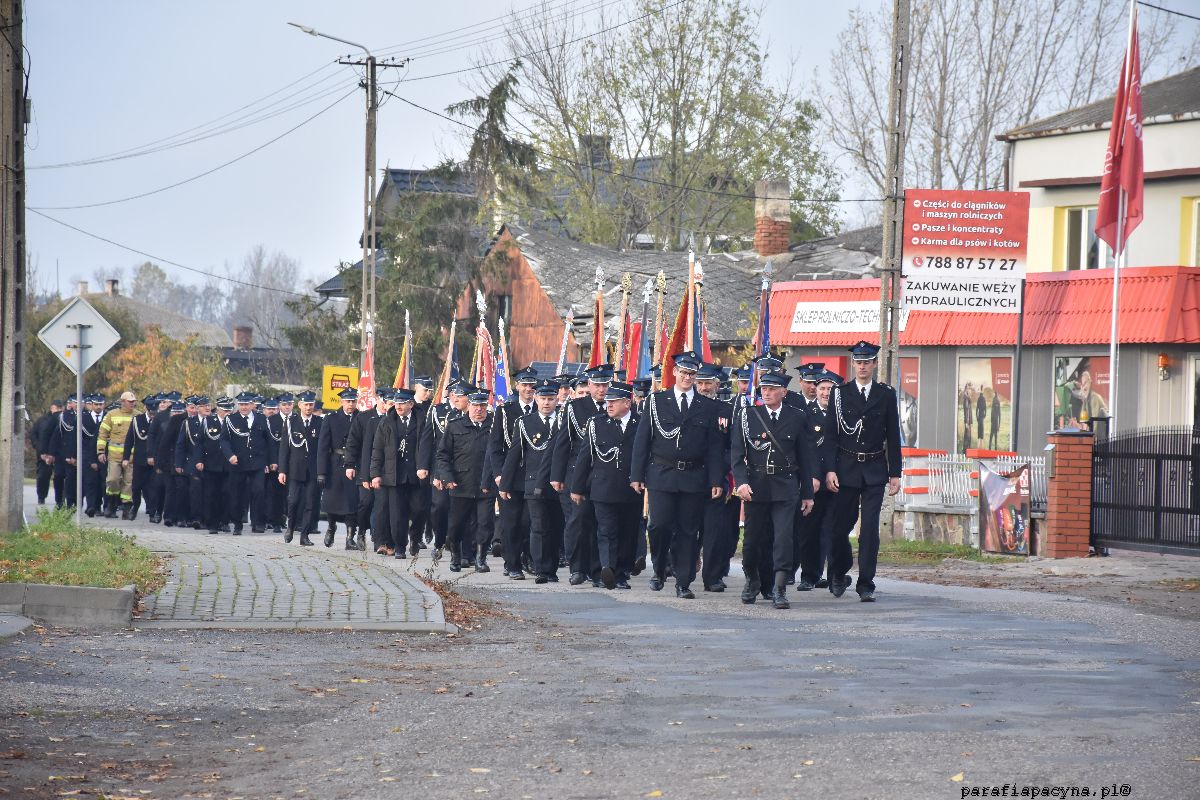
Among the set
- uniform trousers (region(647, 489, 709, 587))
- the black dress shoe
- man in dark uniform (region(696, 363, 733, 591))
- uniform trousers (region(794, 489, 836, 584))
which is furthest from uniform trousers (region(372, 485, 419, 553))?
uniform trousers (region(794, 489, 836, 584))

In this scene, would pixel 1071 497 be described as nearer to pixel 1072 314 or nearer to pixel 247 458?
pixel 1072 314

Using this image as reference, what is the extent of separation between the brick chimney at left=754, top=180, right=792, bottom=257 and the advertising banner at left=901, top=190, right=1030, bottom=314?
2044cm

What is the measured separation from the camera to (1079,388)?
29.5 meters

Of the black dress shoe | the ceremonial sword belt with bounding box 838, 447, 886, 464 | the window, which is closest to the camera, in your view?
the ceremonial sword belt with bounding box 838, 447, 886, 464

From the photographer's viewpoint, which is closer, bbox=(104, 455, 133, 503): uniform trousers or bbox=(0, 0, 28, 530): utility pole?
bbox=(0, 0, 28, 530): utility pole

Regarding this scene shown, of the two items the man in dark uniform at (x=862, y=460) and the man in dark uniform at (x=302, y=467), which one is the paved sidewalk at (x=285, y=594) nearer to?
the man in dark uniform at (x=862, y=460)

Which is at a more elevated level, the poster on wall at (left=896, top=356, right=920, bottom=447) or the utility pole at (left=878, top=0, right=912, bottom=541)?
the utility pole at (left=878, top=0, right=912, bottom=541)

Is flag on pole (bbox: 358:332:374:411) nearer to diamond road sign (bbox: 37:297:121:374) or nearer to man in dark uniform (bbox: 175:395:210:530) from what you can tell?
man in dark uniform (bbox: 175:395:210:530)

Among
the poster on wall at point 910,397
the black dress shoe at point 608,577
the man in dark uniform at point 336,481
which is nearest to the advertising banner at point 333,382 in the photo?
Answer: the poster on wall at point 910,397

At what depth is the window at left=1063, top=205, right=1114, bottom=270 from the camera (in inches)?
1240

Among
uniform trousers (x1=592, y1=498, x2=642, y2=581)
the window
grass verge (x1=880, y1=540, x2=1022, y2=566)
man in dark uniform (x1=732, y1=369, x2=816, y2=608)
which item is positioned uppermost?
the window

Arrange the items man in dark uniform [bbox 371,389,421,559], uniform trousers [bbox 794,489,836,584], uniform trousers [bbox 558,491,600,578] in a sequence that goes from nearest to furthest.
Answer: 1. uniform trousers [bbox 794,489,836,584]
2. uniform trousers [bbox 558,491,600,578]
3. man in dark uniform [bbox 371,389,421,559]

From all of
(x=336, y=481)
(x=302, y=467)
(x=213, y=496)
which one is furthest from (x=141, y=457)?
(x=336, y=481)

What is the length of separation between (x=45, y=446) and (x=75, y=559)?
Answer: 54.8ft
